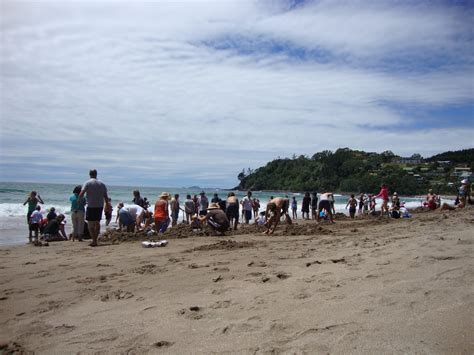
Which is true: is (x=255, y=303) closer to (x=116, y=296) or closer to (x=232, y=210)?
(x=116, y=296)

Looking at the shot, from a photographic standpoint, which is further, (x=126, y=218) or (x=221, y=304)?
(x=126, y=218)

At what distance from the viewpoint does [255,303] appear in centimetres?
389

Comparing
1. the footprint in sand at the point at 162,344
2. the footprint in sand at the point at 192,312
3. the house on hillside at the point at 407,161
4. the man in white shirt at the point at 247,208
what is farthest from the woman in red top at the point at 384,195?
the house on hillside at the point at 407,161

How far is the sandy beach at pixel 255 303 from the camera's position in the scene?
307 centimetres

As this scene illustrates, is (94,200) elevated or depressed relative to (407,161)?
depressed

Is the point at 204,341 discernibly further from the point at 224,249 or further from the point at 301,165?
the point at 301,165

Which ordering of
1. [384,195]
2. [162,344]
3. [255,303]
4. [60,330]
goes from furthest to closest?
[384,195]
[255,303]
[60,330]
[162,344]

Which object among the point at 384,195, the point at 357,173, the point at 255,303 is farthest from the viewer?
the point at 357,173

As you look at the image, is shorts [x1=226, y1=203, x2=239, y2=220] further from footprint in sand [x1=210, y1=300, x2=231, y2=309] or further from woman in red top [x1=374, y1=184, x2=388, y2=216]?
footprint in sand [x1=210, y1=300, x2=231, y2=309]

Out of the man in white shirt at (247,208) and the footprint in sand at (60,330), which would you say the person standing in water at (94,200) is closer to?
the footprint in sand at (60,330)

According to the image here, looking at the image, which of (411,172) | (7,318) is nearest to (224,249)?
(7,318)

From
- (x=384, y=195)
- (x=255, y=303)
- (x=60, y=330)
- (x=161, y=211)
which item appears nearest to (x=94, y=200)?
(x=161, y=211)

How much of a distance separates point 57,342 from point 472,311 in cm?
355

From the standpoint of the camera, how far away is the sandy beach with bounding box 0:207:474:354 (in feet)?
10.1
